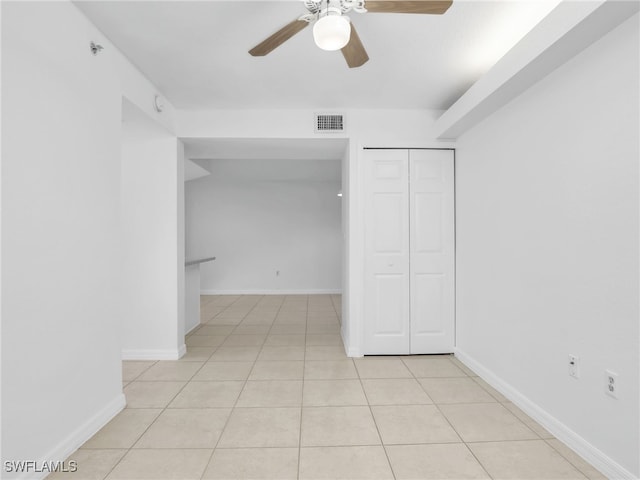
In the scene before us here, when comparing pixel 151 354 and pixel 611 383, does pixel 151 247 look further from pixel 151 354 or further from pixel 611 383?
pixel 611 383

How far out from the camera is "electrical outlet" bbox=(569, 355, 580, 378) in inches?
74.3

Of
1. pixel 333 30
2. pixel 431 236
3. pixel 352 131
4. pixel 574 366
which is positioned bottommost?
pixel 574 366

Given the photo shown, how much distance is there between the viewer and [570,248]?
1.94m

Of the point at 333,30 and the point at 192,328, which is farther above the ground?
the point at 333,30

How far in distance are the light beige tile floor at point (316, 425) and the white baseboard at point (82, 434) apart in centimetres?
6

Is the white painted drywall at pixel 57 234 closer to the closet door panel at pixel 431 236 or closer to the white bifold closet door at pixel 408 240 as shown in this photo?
the white bifold closet door at pixel 408 240

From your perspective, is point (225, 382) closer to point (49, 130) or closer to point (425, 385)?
point (425, 385)

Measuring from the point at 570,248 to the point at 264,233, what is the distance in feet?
20.7

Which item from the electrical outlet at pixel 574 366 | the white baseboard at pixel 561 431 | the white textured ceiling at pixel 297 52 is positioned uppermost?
the white textured ceiling at pixel 297 52

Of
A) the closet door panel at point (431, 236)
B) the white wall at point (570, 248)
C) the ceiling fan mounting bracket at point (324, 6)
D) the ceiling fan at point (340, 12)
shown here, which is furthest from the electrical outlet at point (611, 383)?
the ceiling fan mounting bracket at point (324, 6)

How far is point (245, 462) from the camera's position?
1804 mm

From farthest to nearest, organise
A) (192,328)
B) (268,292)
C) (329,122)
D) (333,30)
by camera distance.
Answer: (268,292)
(192,328)
(329,122)
(333,30)

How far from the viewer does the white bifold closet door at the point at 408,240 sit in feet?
11.4

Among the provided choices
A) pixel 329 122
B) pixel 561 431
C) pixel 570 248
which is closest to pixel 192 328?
pixel 329 122
